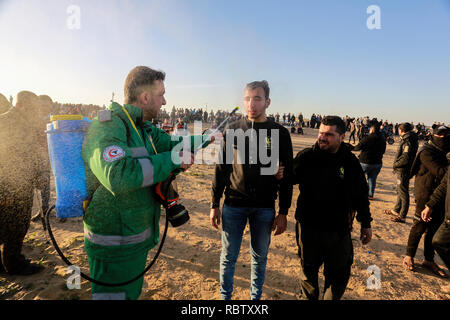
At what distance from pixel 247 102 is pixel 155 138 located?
1346 mm

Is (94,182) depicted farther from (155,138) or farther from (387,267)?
(387,267)

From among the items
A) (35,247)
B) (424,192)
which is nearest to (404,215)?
(424,192)

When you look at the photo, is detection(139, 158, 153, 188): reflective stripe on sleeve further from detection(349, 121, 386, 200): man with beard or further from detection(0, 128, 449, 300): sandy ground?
detection(349, 121, 386, 200): man with beard

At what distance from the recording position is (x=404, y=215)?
625 centimetres

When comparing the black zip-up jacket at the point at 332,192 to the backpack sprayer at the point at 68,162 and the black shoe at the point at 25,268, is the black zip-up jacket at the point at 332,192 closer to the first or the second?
the backpack sprayer at the point at 68,162

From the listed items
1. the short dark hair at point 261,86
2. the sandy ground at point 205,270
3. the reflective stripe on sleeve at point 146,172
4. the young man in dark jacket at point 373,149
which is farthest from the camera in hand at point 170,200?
the young man in dark jacket at point 373,149

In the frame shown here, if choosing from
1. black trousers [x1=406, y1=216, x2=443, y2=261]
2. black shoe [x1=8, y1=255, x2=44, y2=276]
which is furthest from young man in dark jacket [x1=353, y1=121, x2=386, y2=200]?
black shoe [x1=8, y1=255, x2=44, y2=276]

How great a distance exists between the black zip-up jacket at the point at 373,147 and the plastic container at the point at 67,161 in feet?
26.1

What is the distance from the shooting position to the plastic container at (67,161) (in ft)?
5.29

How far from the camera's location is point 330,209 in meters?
2.64

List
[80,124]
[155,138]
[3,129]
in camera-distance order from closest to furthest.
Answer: [80,124], [155,138], [3,129]

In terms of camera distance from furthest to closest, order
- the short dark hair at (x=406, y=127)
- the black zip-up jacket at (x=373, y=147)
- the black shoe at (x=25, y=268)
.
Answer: the black zip-up jacket at (x=373, y=147), the short dark hair at (x=406, y=127), the black shoe at (x=25, y=268)

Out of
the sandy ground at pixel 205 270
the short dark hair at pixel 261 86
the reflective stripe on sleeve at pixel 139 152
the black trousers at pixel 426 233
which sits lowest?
the sandy ground at pixel 205 270

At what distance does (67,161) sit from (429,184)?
5785 mm
